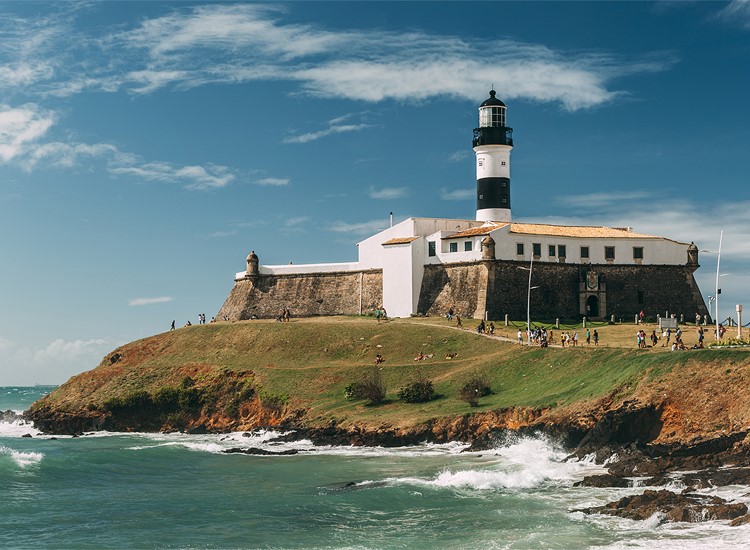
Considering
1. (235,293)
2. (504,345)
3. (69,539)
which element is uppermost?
(235,293)

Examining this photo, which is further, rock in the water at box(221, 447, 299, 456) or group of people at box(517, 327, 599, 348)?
group of people at box(517, 327, 599, 348)

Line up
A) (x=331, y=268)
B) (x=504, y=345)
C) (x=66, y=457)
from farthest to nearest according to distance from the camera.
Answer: (x=331, y=268) < (x=504, y=345) < (x=66, y=457)

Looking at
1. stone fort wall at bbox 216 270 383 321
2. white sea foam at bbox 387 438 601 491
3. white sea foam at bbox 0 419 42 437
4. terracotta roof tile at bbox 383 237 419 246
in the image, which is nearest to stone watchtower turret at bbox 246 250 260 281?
stone fort wall at bbox 216 270 383 321

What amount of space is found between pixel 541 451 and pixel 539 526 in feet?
50.7

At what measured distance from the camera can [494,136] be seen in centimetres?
8512

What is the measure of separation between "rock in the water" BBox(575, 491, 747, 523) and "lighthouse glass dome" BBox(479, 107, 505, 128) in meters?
56.1

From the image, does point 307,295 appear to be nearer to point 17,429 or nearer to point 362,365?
point 362,365

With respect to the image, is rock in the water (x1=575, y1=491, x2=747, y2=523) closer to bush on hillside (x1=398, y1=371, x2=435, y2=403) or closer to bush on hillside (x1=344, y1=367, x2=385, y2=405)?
bush on hillside (x1=398, y1=371, x2=435, y2=403)

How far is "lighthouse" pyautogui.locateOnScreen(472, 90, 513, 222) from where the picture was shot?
85.0m

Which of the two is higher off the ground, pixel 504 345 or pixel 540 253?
pixel 540 253

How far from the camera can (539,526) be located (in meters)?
32.3

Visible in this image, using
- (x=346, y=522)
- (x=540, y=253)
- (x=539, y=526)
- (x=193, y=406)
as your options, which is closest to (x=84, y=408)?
(x=193, y=406)

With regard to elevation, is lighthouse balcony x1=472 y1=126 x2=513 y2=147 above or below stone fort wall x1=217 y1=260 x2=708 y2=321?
above

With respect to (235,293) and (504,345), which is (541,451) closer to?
(504,345)
